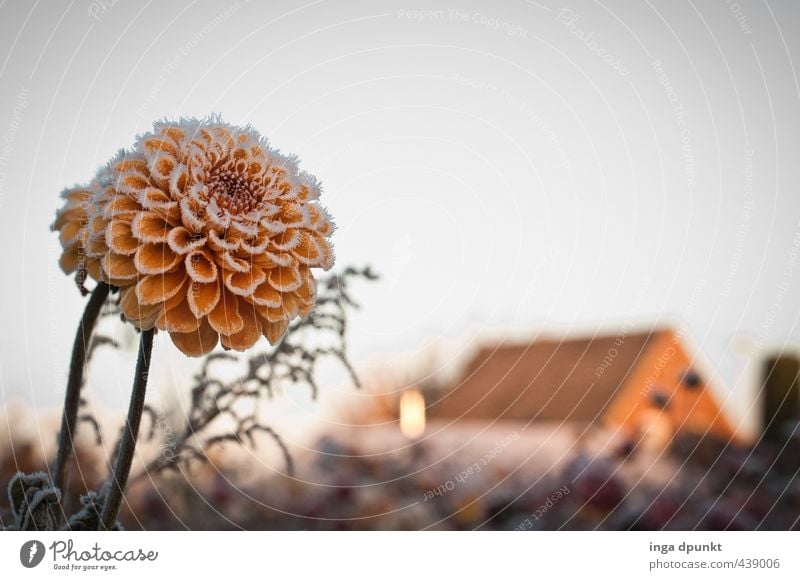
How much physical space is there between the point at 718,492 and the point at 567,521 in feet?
0.98

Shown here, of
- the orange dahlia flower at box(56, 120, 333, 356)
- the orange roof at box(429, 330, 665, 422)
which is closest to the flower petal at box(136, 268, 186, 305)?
the orange dahlia flower at box(56, 120, 333, 356)

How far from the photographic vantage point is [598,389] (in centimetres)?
227

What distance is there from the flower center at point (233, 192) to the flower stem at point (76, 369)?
0.26ft

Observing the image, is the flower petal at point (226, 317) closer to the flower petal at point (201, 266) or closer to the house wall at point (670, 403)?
the flower petal at point (201, 266)

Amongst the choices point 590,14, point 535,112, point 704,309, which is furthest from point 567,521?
point 590,14

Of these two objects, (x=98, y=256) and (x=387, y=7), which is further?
(x=387, y=7)

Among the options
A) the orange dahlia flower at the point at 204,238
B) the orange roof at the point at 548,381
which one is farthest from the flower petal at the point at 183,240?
the orange roof at the point at 548,381

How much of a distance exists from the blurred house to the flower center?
799 mm

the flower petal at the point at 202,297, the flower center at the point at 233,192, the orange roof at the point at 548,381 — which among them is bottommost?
the flower petal at the point at 202,297

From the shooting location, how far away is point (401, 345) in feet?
3.08

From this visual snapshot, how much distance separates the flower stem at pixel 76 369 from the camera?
1.33 ft

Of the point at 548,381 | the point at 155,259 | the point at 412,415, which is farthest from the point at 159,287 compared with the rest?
the point at 548,381
